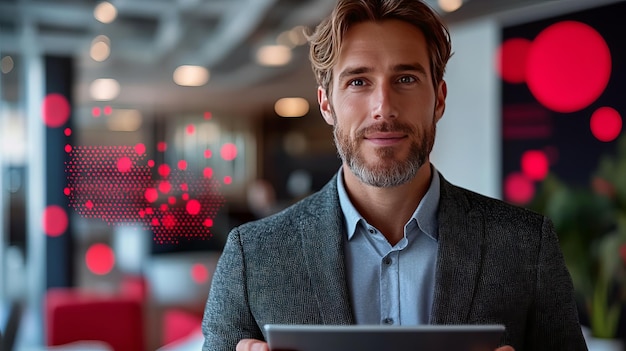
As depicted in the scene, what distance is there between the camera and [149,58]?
725cm

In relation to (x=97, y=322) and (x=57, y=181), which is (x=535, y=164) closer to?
(x=97, y=322)

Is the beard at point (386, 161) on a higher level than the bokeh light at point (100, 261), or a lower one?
higher

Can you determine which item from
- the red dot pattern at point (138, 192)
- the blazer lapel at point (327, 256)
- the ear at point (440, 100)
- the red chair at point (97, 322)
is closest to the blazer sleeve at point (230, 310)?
the blazer lapel at point (327, 256)

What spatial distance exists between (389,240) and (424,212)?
11 centimetres

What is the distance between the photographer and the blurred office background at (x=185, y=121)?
17.6 ft

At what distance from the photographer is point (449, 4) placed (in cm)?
589

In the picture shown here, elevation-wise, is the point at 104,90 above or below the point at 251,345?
above

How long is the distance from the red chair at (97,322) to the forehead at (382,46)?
406 cm

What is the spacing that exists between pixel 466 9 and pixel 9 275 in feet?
15.2

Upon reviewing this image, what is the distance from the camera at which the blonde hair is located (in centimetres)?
184

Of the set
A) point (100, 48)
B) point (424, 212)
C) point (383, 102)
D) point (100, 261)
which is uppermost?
point (100, 48)

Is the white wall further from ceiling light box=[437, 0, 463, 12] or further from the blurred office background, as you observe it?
ceiling light box=[437, 0, 463, 12]

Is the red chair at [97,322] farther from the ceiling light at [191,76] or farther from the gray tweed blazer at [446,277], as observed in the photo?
the gray tweed blazer at [446,277]

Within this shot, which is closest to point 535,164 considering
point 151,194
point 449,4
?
point 449,4
